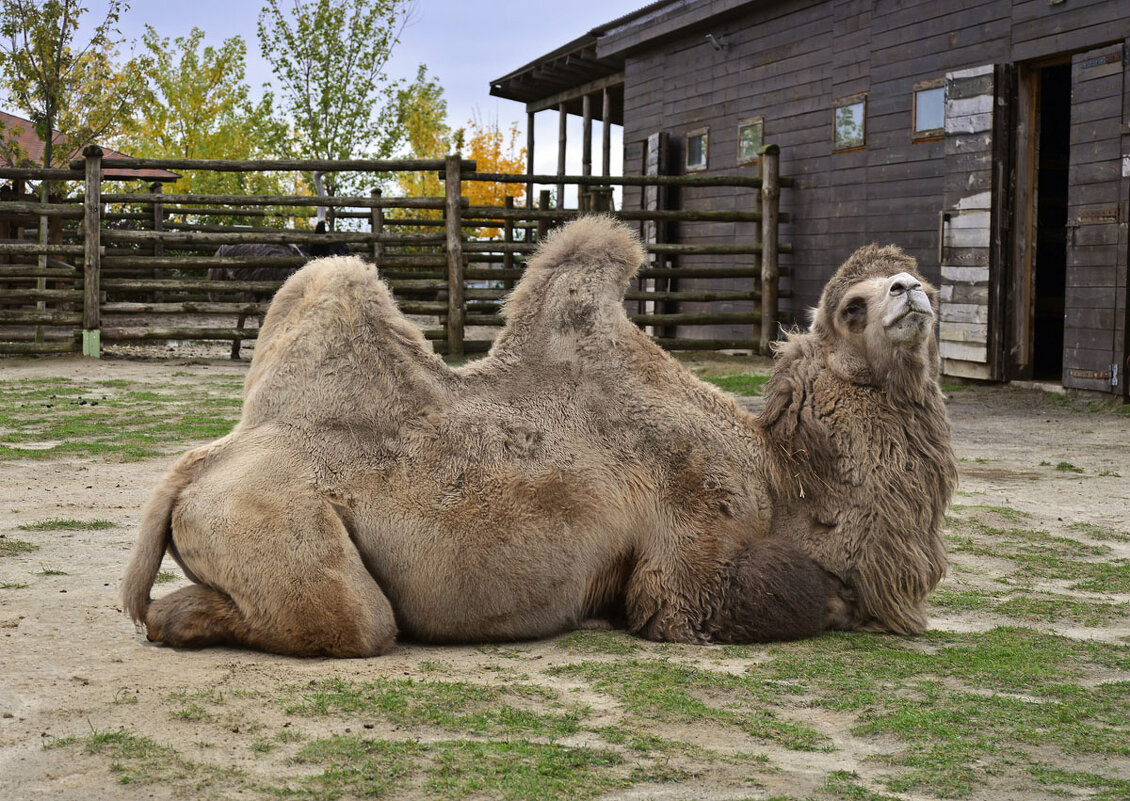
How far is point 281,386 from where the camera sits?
3.79 metres

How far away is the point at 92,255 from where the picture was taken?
47.2ft

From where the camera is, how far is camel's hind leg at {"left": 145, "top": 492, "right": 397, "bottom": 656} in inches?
135

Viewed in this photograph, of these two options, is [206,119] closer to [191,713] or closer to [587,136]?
[587,136]

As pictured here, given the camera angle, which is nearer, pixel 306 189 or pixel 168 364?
pixel 168 364

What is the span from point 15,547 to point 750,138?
561 inches

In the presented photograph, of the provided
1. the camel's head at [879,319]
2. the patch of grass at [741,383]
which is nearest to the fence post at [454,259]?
the patch of grass at [741,383]

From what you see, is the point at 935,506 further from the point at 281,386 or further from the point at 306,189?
the point at 306,189

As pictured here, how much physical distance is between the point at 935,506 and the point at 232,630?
2.20 meters

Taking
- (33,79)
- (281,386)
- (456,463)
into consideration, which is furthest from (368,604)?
(33,79)

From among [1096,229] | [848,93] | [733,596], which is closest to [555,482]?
[733,596]

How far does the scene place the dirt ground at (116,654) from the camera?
2.66m

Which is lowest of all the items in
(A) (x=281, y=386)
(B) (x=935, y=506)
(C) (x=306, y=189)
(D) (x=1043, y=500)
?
(D) (x=1043, y=500)

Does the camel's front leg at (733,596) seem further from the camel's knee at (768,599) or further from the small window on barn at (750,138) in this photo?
the small window on barn at (750,138)

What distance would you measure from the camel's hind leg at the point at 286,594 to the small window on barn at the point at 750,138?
14.8 m
